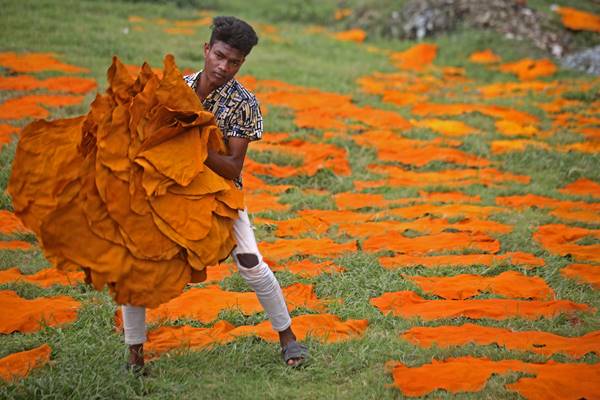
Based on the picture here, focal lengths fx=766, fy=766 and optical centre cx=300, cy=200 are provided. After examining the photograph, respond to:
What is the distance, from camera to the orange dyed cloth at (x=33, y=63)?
9.39 m

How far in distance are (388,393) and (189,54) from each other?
28.6 feet

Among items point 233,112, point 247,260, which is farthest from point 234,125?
point 247,260

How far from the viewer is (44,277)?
15.3 ft

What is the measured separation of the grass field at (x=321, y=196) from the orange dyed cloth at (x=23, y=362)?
63 millimetres

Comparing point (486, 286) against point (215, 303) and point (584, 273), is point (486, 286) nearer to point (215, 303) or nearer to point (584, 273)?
point (584, 273)

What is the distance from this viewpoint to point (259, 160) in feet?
24.4

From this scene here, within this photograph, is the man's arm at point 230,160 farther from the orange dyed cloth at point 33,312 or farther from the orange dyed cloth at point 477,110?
the orange dyed cloth at point 477,110

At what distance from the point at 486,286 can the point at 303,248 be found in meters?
1.32

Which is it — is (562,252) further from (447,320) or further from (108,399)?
(108,399)

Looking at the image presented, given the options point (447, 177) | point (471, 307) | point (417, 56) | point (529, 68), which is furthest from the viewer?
point (417, 56)

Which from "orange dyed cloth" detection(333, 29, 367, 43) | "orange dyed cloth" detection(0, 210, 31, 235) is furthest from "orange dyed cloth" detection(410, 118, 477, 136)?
"orange dyed cloth" detection(333, 29, 367, 43)

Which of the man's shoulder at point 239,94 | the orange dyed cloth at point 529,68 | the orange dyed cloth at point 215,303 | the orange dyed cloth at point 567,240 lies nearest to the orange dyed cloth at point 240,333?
the orange dyed cloth at point 215,303

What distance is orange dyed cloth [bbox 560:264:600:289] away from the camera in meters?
4.71

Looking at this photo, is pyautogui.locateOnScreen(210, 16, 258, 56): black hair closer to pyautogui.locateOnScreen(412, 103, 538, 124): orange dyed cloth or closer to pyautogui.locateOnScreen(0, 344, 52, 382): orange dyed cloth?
pyautogui.locateOnScreen(0, 344, 52, 382): orange dyed cloth
